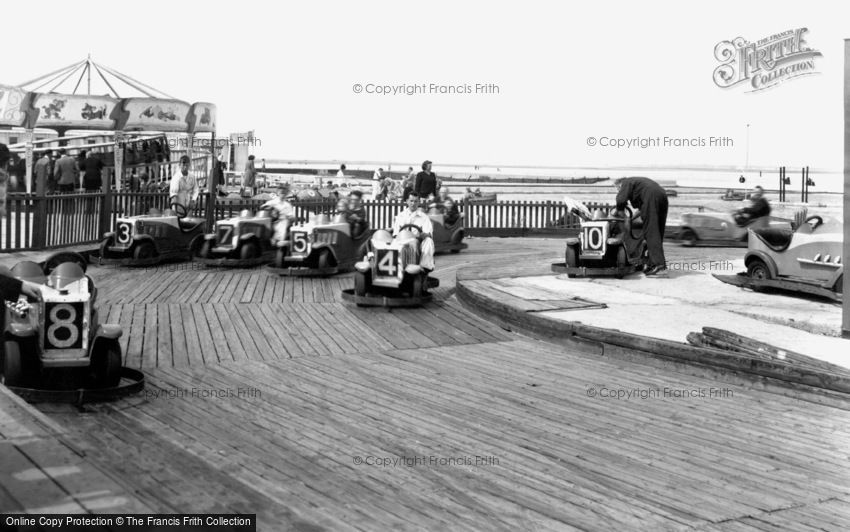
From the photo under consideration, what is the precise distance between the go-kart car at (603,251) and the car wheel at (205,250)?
5240 millimetres

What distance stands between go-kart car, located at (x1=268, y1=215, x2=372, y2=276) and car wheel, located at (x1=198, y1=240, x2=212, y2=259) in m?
1.31

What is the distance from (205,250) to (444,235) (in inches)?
171

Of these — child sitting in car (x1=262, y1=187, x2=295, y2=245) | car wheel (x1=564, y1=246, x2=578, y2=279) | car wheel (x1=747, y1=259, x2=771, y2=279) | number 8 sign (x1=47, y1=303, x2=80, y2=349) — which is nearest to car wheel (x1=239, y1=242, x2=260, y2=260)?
child sitting in car (x1=262, y1=187, x2=295, y2=245)

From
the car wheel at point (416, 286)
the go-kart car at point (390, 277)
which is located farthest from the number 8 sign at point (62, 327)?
the car wheel at point (416, 286)

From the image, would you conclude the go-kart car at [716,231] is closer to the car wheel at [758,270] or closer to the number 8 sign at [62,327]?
the car wheel at [758,270]

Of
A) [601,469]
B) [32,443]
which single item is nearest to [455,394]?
[601,469]

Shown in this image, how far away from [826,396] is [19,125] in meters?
22.0

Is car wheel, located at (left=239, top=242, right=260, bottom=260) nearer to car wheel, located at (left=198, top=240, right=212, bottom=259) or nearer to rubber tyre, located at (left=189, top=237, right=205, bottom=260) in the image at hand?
car wheel, located at (left=198, top=240, right=212, bottom=259)

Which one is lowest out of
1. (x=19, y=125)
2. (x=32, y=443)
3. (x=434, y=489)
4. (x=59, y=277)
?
(x=434, y=489)

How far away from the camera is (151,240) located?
1441cm

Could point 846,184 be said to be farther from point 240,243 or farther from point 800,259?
point 240,243

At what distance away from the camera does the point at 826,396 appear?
6133mm

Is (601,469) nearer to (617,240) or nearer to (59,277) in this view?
(59,277)

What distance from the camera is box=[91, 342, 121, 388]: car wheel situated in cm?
608
